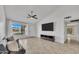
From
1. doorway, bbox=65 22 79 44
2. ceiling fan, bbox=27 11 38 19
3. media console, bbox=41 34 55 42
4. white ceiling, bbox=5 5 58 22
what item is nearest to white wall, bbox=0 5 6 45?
white ceiling, bbox=5 5 58 22

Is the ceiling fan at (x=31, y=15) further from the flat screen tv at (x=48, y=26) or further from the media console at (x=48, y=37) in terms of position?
the media console at (x=48, y=37)

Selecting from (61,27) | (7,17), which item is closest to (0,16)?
(7,17)

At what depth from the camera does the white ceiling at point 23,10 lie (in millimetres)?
2400

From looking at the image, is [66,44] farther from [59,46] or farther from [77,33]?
[77,33]

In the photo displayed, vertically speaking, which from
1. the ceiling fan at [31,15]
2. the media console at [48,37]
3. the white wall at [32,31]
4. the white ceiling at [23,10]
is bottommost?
the media console at [48,37]

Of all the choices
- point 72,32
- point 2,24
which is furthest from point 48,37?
point 2,24

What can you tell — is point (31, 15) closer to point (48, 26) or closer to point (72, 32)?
point (48, 26)

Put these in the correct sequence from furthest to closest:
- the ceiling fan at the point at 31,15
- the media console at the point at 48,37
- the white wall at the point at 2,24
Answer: the media console at the point at 48,37 → the ceiling fan at the point at 31,15 → the white wall at the point at 2,24

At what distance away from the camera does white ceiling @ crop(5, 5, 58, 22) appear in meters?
2.40

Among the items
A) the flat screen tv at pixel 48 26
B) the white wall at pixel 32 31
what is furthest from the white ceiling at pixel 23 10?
the flat screen tv at pixel 48 26

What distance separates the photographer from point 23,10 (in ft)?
8.16

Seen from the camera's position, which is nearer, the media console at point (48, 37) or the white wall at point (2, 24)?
the white wall at point (2, 24)

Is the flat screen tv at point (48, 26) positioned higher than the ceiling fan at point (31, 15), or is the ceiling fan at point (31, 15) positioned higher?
the ceiling fan at point (31, 15)
